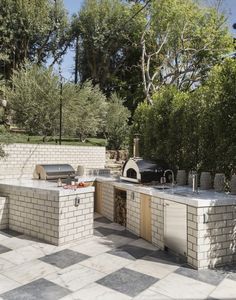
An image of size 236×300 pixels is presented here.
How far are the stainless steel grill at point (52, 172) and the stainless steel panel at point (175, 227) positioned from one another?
137 inches

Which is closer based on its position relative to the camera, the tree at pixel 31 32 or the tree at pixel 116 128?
the tree at pixel 116 128

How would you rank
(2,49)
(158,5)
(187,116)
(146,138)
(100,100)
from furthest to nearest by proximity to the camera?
(158,5)
(2,49)
(100,100)
(146,138)
(187,116)

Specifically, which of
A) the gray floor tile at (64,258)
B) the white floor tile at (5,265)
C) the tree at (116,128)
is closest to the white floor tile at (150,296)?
the gray floor tile at (64,258)

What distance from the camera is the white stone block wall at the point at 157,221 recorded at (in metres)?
5.54

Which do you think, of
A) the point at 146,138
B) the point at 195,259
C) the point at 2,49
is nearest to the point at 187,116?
the point at 146,138

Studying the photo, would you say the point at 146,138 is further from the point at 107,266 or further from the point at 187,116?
the point at 107,266

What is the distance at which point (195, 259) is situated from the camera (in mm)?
4688

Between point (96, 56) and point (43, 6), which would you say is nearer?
point (43, 6)

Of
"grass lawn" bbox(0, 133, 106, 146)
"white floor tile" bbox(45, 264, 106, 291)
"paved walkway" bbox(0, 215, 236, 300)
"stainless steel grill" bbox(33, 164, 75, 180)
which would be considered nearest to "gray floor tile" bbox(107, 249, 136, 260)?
"paved walkway" bbox(0, 215, 236, 300)

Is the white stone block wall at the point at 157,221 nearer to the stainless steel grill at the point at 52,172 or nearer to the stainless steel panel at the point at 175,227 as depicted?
the stainless steel panel at the point at 175,227

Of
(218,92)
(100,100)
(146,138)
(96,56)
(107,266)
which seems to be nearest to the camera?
(107,266)

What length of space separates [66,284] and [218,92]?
15.5 feet

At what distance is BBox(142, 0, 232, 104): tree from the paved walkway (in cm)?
1470

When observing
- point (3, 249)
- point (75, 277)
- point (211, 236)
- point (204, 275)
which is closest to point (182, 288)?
point (204, 275)
